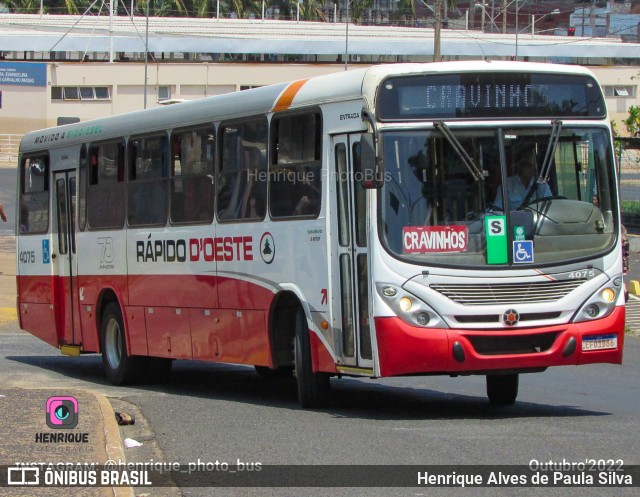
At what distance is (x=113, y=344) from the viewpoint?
52.7ft

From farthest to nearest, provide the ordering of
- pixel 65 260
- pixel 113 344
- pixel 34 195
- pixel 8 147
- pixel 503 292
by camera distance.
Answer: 1. pixel 8 147
2. pixel 34 195
3. pixel 65 260
4. pixel 113 344
5. pixel 503 292

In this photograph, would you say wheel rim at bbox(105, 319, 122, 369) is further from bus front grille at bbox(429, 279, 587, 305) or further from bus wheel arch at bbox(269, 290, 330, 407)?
bus front grille at bbox(429, 279, 587, 305)

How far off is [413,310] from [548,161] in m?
1.82

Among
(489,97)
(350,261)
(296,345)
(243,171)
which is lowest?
(296,345)

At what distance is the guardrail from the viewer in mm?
64306

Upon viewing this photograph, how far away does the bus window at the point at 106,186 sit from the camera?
51.4 feet

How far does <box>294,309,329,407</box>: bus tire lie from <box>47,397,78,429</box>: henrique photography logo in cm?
210

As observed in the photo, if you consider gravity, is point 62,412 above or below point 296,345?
below

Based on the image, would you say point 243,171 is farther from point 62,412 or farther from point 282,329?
point 62,412

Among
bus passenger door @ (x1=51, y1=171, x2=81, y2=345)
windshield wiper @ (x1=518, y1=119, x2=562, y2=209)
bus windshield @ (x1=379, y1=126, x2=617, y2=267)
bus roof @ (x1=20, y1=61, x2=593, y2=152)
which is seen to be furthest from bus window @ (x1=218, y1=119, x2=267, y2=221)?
bus passenger door @ (x1=51, y1=171, x2=81, y2=345)

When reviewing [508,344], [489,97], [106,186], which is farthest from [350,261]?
[106,186]

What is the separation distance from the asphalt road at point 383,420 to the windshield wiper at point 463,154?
2.13m

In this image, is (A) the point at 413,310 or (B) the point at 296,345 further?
(B) the point at 296,345

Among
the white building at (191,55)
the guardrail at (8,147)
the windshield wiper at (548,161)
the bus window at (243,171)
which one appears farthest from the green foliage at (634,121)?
the guardrail at (8,147)
